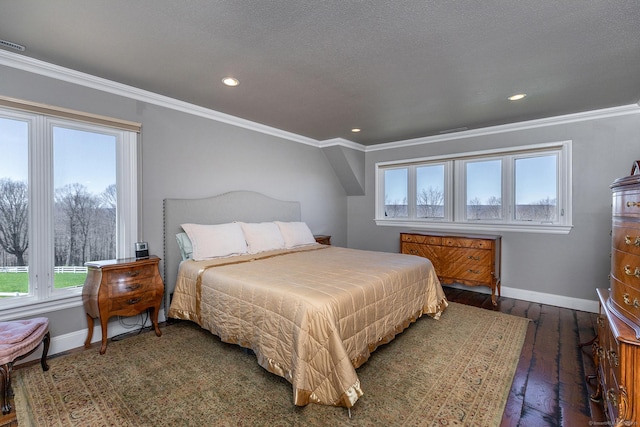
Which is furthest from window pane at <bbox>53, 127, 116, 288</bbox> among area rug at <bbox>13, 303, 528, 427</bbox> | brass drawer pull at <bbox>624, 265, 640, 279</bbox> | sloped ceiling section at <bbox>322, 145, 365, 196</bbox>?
brass drawer pull at <bbox>624, 265, 640, 279</bbox>

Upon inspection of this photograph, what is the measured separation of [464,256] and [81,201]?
4577mm

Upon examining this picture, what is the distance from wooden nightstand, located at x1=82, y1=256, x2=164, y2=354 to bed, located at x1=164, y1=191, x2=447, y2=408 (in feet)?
0.87

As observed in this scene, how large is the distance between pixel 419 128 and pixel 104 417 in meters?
4.52

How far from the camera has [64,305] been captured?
2523mm

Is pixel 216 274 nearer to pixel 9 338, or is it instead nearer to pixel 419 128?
pixel 9 338

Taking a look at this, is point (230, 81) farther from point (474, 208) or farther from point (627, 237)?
point (474, 208)

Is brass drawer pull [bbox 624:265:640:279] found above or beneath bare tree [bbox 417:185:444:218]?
beneath

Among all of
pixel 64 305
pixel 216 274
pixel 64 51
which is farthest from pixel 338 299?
pixel 64 51

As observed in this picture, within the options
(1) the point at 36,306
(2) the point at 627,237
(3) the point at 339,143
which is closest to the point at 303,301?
(2) the point at 627,237

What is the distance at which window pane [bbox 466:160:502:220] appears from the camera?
425 centimetres

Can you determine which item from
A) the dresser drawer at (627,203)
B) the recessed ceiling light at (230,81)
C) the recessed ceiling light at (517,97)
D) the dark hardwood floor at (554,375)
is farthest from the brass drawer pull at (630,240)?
the recessed ceiling light at (230,81)

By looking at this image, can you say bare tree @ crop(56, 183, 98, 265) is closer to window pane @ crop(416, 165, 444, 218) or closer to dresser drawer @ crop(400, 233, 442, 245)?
dresser drawer @ crop(400, 233, 442, 245)

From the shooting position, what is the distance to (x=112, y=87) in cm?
274

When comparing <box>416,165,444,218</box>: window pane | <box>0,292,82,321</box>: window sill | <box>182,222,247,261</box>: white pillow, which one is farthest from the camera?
<box>416,165,444,218</box>: window pane
